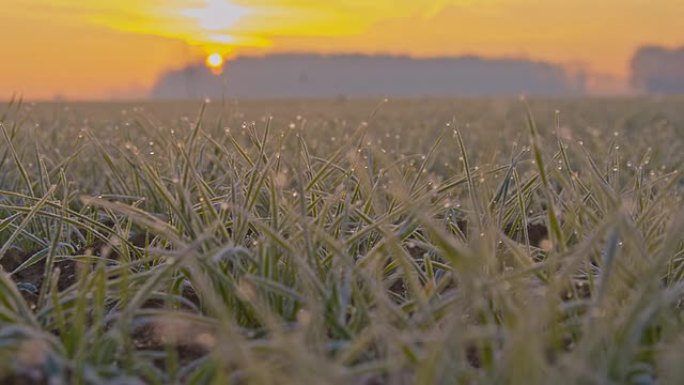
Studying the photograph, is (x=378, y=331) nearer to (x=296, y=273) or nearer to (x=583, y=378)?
(x=583, y=378)

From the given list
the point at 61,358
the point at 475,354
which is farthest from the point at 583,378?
the point at 61,358

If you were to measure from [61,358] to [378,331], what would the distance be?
1.32ft

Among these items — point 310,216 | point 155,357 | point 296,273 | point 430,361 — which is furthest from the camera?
point 310,216

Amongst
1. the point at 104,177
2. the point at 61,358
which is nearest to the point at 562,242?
the point at 61,358

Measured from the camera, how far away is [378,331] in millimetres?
839

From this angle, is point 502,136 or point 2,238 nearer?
point 2,238

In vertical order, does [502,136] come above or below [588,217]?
below

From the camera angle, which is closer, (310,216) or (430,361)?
(430,361)

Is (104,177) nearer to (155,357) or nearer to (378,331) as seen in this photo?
(155,357)

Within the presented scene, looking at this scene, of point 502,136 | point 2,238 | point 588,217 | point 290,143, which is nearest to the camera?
point 588,217

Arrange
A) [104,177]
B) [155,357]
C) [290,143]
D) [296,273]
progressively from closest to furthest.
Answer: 1. [155,357]
2. [296,273]
3. [104,177]
4. [290,143]

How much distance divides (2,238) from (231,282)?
0.91 metres

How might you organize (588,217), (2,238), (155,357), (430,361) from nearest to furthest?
(430,361) → (155,357) → (588,217) → (2,238)

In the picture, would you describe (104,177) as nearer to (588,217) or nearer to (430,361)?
(588,217)
